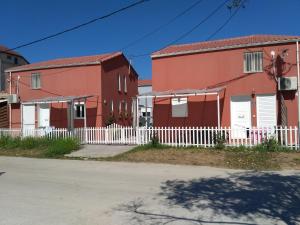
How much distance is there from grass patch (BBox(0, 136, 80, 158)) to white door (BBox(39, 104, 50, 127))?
4799 millimetres

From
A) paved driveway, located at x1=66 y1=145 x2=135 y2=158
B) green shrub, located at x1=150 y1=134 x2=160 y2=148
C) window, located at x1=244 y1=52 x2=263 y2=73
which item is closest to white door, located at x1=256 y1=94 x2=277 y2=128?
window, located at x1=244 y1=52 x2=263 y2=73

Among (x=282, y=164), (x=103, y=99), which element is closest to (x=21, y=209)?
(x=282, y=164)

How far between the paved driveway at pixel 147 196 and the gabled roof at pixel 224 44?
335 inches

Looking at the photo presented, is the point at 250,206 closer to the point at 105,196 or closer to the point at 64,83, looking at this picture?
the point at 105,196

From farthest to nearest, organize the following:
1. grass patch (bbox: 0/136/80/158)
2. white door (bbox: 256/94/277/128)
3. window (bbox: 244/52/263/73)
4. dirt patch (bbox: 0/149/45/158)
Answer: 1. window (bbox: 244/52/263/73)
2. white door (bbox: 256/94/277/128)
3. dirt patch (bbox: 0/149/45/158)
4. grass patch (bbox: 0/136/80/158)

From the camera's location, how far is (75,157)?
16609mm

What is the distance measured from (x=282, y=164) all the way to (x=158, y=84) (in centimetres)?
977

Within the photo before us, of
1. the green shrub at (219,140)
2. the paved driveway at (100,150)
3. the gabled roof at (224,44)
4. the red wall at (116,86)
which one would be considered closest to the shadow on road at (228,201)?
the green shrub at (219,140)

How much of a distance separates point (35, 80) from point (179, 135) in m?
13.0

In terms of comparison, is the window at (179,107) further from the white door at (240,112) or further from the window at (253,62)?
the window at (253,62)

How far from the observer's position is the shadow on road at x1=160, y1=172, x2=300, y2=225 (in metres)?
7.32

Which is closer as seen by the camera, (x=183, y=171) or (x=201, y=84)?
(x=183, y=171)

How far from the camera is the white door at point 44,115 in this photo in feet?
84.0

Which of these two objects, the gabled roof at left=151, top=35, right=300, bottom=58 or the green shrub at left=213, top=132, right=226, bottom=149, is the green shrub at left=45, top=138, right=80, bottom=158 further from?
the gabled roof at left=151, top=35, right=300, bottom=58
